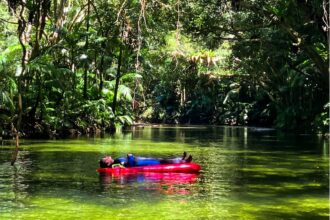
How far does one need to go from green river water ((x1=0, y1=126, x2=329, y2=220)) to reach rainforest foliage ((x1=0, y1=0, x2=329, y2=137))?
272 cm

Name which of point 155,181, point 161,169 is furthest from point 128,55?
point 155,181

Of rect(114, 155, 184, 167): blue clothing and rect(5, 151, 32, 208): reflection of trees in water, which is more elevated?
rect(114, 155, 184, 167): blue clothing

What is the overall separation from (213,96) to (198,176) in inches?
1354

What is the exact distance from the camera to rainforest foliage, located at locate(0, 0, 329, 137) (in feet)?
64.3

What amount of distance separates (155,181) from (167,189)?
1010 mm

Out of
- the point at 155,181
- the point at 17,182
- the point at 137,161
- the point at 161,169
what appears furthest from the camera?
the point at 137,161

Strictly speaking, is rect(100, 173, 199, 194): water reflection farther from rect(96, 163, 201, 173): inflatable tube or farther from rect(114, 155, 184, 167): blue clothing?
rect(114, 155, 184, 167): blue clothing

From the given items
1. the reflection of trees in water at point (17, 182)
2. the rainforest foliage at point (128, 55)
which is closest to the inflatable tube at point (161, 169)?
the reflection of trees in water at point (17, 182)

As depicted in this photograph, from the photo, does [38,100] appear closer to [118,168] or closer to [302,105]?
[118,168]

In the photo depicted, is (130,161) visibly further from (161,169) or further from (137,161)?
(161,169)

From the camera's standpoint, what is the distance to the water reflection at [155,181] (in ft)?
33.8

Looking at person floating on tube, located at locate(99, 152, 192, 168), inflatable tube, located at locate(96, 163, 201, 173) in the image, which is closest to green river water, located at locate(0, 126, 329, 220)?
inflatable tube, located at locate(96, 163, 201, 173)

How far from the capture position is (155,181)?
11.2 m

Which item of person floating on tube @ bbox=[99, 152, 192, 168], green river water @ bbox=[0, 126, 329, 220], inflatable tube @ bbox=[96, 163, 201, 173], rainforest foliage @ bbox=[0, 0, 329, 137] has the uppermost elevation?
rainforest foliage @ bbox=[0, 0, 329, 137]
